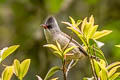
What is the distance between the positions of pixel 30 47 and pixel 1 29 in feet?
2.11

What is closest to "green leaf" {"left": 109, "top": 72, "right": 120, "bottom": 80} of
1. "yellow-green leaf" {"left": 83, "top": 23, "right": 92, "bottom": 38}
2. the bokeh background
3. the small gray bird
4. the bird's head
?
"yellow-green leaf" {"left": 83, "top": 23, "right": 92, "bottom": 38}

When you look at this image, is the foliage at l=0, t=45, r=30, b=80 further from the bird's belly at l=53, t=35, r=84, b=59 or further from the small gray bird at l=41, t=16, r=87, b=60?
the small gray bird at l=41, t=16, r=87, b=60

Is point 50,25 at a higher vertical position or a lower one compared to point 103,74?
Result: higher

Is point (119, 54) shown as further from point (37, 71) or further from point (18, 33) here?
point (18, 33)

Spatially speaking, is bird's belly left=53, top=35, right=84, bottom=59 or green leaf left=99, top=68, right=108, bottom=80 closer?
green leaf left=99, top=68, right=108, bottom=80

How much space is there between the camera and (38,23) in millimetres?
4582

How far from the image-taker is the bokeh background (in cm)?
432

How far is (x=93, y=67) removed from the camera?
1484 mm

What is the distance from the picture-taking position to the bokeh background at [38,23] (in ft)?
14.2

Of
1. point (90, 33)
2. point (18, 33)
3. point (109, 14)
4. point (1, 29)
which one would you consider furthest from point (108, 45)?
point (90, 33)

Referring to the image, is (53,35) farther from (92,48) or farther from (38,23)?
(38,23)

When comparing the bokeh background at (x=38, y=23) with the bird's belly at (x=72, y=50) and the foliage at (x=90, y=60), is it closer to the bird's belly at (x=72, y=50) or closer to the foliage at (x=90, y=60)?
the bird's belly at (x=72, y=50)

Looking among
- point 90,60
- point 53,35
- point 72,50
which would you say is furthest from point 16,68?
point 53,35

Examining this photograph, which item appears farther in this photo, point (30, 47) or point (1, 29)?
point (1, 29)
